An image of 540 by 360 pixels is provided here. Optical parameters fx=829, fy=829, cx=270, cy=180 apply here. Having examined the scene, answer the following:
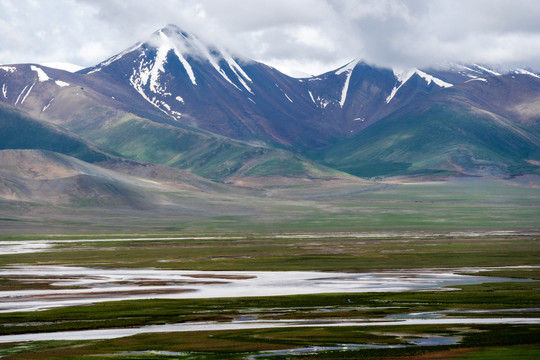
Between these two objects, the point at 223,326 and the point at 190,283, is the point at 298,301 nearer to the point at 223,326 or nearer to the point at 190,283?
the point at 223,326

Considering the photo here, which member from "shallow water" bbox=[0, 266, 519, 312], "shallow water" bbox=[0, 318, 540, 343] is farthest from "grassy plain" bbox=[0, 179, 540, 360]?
"shallow water" bbox=[0, 266, 519, 312]

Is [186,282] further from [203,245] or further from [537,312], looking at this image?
[203,245]

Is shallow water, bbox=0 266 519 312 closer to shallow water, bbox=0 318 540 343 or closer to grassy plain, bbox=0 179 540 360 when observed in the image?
grassy plain, bbox=0 179 540 360

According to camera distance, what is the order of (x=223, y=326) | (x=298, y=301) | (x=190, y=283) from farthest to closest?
(x=190, y=283)
(x=298, y=301)
(x=223, y=326)

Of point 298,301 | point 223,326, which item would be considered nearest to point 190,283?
point 298,301

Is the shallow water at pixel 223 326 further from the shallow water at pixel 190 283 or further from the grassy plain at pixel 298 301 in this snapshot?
the shallow water at pixel 190 283

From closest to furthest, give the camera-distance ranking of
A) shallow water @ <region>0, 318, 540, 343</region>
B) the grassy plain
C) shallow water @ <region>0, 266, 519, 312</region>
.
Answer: the grassy plain
shallow water @ <region>0, 318, 540, 343</region>
shallow water @ <region>0, 266, 519, 312</region>

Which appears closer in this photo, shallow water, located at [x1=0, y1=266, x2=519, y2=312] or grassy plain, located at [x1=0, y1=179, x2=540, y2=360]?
grassy plain, located at [x1=0, y1=179, x2=540, y2=360]

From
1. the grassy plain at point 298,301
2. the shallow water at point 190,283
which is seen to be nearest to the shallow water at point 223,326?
the grassy plain at point 298,301

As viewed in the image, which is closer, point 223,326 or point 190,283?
point 223,326

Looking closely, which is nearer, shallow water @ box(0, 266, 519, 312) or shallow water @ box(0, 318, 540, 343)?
shallow water @ box(0, 318, 540, 343)

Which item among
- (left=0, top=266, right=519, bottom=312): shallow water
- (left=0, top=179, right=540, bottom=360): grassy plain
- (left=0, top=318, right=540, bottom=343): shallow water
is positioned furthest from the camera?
(left=0, top=266, right=519, bottom=312): shallow water

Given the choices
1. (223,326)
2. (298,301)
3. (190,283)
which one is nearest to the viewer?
(223,326)

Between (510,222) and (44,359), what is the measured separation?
6472 inches
